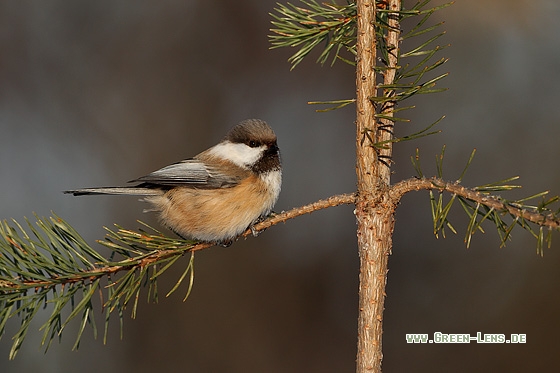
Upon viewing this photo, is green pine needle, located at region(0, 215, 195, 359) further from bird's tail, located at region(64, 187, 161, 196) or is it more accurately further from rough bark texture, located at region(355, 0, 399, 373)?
rough bark texture, located at region(355, 0, 399, 373)

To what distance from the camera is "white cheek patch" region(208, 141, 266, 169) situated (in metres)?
2.30

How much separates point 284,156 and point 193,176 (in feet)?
4.14

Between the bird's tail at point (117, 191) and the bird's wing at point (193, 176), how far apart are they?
44 millimetres

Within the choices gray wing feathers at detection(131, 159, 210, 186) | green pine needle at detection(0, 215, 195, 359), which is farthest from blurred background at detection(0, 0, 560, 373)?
green pine needle at detection(0, 215, 195, 359)

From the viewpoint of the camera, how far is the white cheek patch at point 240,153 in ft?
7.56

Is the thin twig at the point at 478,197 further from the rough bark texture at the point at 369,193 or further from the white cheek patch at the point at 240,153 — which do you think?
the white cheek patch at the point at 240,153

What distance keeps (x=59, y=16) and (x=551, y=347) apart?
3368 mm

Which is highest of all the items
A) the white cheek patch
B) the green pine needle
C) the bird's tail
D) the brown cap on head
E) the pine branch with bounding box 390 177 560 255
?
the brown cap on head

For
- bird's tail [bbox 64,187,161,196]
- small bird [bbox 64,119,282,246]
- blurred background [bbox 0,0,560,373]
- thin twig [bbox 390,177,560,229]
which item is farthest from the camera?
blurred background [bbox 0,0,560,373]

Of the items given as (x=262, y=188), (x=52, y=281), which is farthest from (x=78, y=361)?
(x=52, y=281)

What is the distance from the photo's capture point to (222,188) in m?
2.24

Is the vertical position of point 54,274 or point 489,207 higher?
point 489,207

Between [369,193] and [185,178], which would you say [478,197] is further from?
[185,178]

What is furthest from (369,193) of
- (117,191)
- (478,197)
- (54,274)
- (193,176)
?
(193,176)
